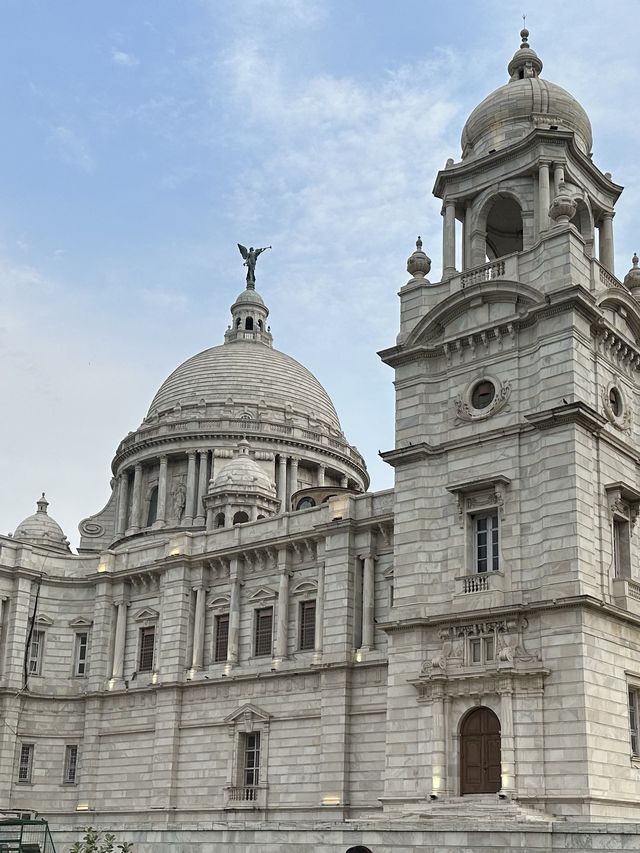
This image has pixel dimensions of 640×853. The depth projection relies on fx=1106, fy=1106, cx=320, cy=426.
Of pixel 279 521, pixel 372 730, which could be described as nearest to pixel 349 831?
pixel 372 730

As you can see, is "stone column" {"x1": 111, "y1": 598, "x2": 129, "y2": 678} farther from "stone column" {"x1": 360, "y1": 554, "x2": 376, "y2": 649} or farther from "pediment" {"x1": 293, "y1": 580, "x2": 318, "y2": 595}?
"stone column" {"x1": 360, "y1": 554, "x2": 376, "y2": 649}

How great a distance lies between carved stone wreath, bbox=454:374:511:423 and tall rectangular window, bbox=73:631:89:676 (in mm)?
27874

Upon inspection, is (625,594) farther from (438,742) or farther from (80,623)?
(80,623)

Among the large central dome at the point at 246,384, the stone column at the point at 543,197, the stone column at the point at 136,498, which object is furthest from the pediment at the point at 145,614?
the stone column at the point at 543,197

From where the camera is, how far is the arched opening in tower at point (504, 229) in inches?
1681

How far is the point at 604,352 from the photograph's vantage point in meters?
36.7

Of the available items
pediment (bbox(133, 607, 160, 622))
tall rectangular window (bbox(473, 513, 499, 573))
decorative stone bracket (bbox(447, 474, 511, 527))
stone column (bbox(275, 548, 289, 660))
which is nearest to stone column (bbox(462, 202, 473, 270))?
decorative stone bracket (bbox(447, 474, 511, 527))

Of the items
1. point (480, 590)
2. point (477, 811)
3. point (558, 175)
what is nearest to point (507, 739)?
point (477, 811)

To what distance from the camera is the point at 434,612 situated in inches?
1404

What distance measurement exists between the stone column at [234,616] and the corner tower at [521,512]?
1422 cm

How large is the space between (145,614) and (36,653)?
22.1 feet

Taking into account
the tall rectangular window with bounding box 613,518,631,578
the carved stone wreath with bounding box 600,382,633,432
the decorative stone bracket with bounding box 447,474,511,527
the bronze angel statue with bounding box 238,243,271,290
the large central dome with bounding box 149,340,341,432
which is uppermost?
the bronze angel statue with bounding box 238,243,271,290

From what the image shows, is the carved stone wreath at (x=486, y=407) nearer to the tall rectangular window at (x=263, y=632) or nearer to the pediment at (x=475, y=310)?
the pediment at (x=475, y=310)

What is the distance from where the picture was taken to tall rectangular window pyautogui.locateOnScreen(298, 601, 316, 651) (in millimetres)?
46656
